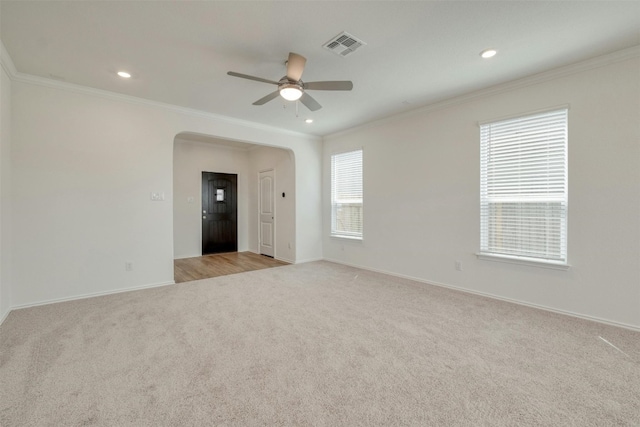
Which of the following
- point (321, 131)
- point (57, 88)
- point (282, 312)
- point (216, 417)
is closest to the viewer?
point (216, 417)

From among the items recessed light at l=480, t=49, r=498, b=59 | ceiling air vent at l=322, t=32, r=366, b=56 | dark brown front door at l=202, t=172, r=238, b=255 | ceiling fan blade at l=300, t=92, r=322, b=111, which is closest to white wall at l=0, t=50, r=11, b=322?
ceiling fan blade at l=300, t=92, r=322, b=111

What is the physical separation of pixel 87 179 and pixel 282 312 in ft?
10.3

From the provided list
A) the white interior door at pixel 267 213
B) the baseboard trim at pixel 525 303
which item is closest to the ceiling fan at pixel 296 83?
the baseboard trim at pixel 525 303

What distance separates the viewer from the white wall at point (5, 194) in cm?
287

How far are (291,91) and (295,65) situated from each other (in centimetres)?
25

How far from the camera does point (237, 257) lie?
6.54 m

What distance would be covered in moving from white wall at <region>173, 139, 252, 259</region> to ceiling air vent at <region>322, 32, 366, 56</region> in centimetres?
507

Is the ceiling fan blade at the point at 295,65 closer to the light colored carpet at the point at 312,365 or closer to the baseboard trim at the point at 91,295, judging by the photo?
the light colored carpet at the point at 312,365

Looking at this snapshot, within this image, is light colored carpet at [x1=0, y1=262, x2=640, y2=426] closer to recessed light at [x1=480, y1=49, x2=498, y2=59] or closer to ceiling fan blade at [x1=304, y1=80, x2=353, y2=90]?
ceiling fan blade at [x1=304, y1=80, x2=353, y2=90]

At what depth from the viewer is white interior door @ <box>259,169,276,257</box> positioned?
21.7ft

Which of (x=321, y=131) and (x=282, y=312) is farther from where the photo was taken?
(x=321, y=131)

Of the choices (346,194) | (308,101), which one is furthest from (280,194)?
(308,101)

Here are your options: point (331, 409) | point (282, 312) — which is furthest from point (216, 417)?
point (282, 312)

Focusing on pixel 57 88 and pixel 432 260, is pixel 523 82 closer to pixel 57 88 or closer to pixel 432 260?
pixel 432 260
